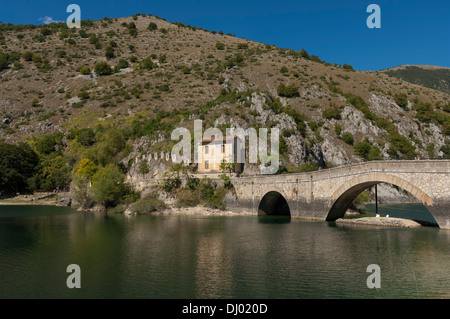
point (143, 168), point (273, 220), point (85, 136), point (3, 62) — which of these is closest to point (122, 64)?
point (3, 62)

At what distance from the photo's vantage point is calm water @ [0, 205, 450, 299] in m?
16.8

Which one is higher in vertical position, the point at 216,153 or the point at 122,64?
the point at 122,64

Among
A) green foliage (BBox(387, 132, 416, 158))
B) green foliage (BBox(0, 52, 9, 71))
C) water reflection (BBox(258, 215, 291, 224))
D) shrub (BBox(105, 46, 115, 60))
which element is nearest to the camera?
water reflection (BBox(258, 215, 291, 224))

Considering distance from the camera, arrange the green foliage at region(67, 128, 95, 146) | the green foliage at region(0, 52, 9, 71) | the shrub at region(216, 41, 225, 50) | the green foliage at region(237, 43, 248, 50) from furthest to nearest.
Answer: the green foliage at region(237, 43, 248, 50), the shrub at region(216, 41, 225, 50), the green foliage at region(0, 52, 9, 71), the green foliage at region(67, 128, 95, 146)

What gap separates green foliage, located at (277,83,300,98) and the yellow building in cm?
3877

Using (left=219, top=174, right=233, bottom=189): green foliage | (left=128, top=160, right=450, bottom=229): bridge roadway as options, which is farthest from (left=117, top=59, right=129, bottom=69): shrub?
(left=219, top=174, right=233, bottom=189): green foliage

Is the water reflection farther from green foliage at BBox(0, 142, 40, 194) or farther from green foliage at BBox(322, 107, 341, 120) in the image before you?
green foliage at BBox(0, 142, 40, 194)

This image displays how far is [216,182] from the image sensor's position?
5722cm

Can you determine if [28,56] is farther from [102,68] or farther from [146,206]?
[146,206]

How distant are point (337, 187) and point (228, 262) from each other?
20519 mm

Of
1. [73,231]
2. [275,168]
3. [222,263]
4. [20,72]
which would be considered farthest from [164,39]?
[222,263]

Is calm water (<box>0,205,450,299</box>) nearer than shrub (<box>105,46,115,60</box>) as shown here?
Yes

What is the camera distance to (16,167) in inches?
3228

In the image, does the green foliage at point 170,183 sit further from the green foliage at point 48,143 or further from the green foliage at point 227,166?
the green foliage at point 48,143
